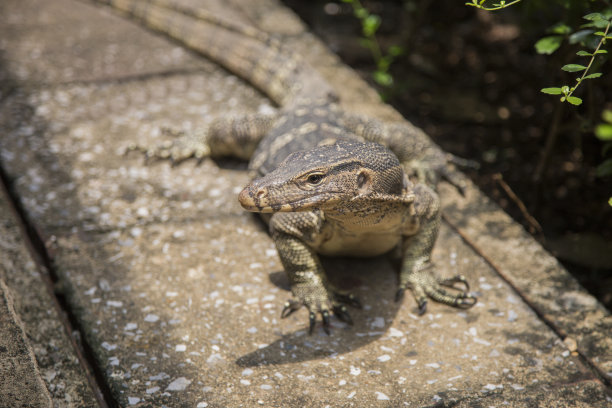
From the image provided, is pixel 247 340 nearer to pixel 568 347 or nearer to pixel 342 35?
pixel 568 347

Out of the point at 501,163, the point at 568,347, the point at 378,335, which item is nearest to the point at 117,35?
the point at 501,163

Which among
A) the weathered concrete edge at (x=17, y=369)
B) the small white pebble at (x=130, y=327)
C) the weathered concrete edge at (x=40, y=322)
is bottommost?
the weathered concrete edge at (x=40, y=322)

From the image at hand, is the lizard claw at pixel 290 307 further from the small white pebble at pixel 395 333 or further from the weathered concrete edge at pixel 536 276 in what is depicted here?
the weathered concrete edge at pixel 536 276

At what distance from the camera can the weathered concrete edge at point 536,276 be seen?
11.7 feet

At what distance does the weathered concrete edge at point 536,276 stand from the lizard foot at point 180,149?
1888 mm

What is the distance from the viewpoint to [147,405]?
3.04m

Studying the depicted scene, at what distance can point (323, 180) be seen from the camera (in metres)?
3.04

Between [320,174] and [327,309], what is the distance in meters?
0.92

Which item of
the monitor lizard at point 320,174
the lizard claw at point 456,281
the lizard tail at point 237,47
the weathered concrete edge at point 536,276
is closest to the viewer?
the monitor lizard at point 320,174

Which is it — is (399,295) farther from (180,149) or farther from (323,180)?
(180,149)

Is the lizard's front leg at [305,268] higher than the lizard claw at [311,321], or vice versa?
the lizard's front leg at [305,268]

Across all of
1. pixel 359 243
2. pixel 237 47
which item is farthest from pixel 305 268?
pixel 237 47

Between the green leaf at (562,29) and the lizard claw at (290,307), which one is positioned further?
the green leaf at (562,29)

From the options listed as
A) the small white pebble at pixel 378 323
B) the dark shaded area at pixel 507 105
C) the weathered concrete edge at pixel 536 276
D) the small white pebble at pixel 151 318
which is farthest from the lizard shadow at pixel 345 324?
the dark shaded area at pixel 507 105
